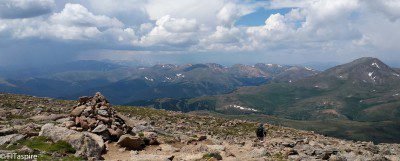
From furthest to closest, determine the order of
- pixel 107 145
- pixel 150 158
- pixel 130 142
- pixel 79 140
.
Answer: pixel 130 142
pixel 107 145
pixel 150 158
pixel 79 140

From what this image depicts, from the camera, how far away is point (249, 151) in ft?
132

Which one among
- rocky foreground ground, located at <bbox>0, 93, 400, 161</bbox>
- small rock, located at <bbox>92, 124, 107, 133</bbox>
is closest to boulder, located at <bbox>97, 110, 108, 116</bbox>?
rocky foreground ground, located at <bbox>0, 93, 400, 161</bbox>

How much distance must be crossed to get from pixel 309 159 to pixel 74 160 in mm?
21865

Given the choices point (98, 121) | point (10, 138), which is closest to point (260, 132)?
point (98, 121)

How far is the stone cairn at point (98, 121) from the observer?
39.4 metres

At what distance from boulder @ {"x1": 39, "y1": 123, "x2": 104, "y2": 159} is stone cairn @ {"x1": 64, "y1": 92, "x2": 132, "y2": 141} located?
3.82 m

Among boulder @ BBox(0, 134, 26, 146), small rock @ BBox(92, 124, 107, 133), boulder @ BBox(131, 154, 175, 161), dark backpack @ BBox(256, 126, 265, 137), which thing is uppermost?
boulder @ BBox(0, 134, 26, 146)

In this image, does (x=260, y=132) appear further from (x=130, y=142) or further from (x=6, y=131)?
(x=6, y=131)

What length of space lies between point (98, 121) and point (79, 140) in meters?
9.36

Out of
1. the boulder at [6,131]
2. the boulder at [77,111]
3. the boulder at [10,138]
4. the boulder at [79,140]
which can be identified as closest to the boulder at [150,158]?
the boulder at [79,140]

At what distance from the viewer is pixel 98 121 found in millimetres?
41281

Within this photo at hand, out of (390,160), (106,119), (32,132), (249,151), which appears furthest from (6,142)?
(390,160)

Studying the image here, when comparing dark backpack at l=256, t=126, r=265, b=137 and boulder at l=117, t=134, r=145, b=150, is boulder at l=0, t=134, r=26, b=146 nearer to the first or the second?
boulder at l=117, t=134, r=145, b=150

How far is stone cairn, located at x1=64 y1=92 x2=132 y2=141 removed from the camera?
3942 cm
